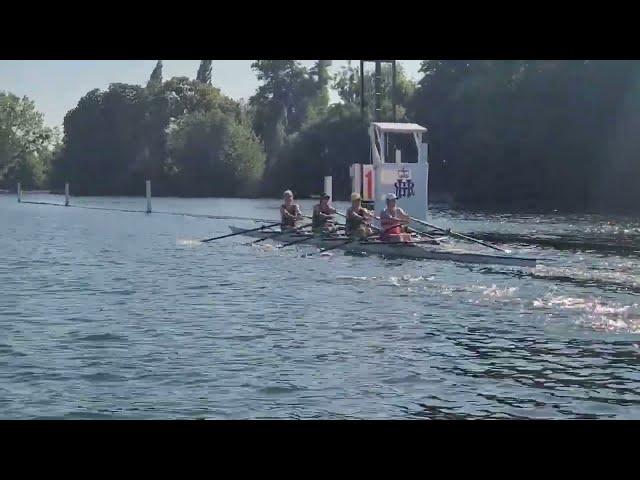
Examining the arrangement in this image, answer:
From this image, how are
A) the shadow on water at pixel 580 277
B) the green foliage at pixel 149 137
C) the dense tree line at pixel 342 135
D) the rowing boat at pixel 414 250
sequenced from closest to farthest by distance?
the shadow on water at pixel 580 277
the rowing boat at pixel 414 250
the dense tree line at pixel 342 135
the green foliage at pixel 149 137

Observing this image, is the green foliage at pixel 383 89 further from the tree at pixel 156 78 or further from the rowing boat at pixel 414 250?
the rowing boat at pixel 414 250

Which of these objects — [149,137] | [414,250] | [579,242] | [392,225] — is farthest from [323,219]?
[149,137]

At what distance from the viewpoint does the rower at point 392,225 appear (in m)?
24.1

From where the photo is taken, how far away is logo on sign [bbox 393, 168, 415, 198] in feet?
99.1

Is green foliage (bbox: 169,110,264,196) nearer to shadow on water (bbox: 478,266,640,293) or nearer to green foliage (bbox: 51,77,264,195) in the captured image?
green foliage (bbox: 51,77,264,195)

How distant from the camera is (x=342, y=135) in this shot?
8294 centimetres

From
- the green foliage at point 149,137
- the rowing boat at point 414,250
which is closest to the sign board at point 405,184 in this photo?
the rowing boat at point 414,250

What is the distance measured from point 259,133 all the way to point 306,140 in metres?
27.2

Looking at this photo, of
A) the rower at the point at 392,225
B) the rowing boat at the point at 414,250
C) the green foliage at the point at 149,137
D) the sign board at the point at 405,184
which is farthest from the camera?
the green foliage at the point at 149,137

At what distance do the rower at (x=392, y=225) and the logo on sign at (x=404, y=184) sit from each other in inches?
221

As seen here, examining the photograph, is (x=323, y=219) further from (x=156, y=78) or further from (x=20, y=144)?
(x=20, y=144)
